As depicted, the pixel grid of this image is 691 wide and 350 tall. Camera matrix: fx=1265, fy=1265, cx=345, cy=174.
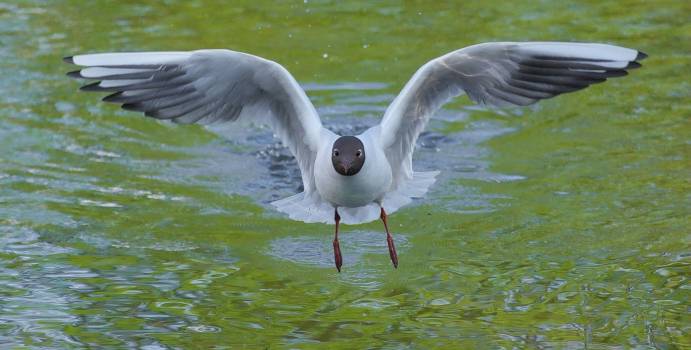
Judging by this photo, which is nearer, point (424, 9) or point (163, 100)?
point (163, 100)

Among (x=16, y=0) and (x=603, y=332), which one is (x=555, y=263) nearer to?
(x=603, y=332)

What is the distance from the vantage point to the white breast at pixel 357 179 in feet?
22.7

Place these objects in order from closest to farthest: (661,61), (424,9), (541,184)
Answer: (541,184) → (661,61) → (424,9)

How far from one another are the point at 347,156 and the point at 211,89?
1128mm

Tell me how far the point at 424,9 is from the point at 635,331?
734 cm

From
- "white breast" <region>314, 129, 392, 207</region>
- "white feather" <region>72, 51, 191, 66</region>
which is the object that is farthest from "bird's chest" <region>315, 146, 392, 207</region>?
"white feather" <region>72, 51, 191, 66</region>

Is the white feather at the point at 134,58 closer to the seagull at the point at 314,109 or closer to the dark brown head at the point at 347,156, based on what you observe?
the seagull at the point at 314,109

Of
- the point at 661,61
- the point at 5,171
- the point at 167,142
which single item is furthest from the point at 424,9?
the point at 5,171

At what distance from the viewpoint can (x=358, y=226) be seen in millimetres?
8766

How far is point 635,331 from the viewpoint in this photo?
6.76 meters

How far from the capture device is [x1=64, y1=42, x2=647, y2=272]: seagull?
23.1ft

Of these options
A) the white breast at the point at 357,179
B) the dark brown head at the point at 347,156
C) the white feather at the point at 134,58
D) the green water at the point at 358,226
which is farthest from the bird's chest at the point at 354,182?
the white feather at the point at 134,58

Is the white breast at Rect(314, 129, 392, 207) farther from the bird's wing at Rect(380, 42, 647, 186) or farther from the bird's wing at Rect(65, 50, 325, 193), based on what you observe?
the bird's wing at Rect(65, 50, 325, 193)

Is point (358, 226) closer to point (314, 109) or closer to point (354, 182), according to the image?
point (314, 109)
